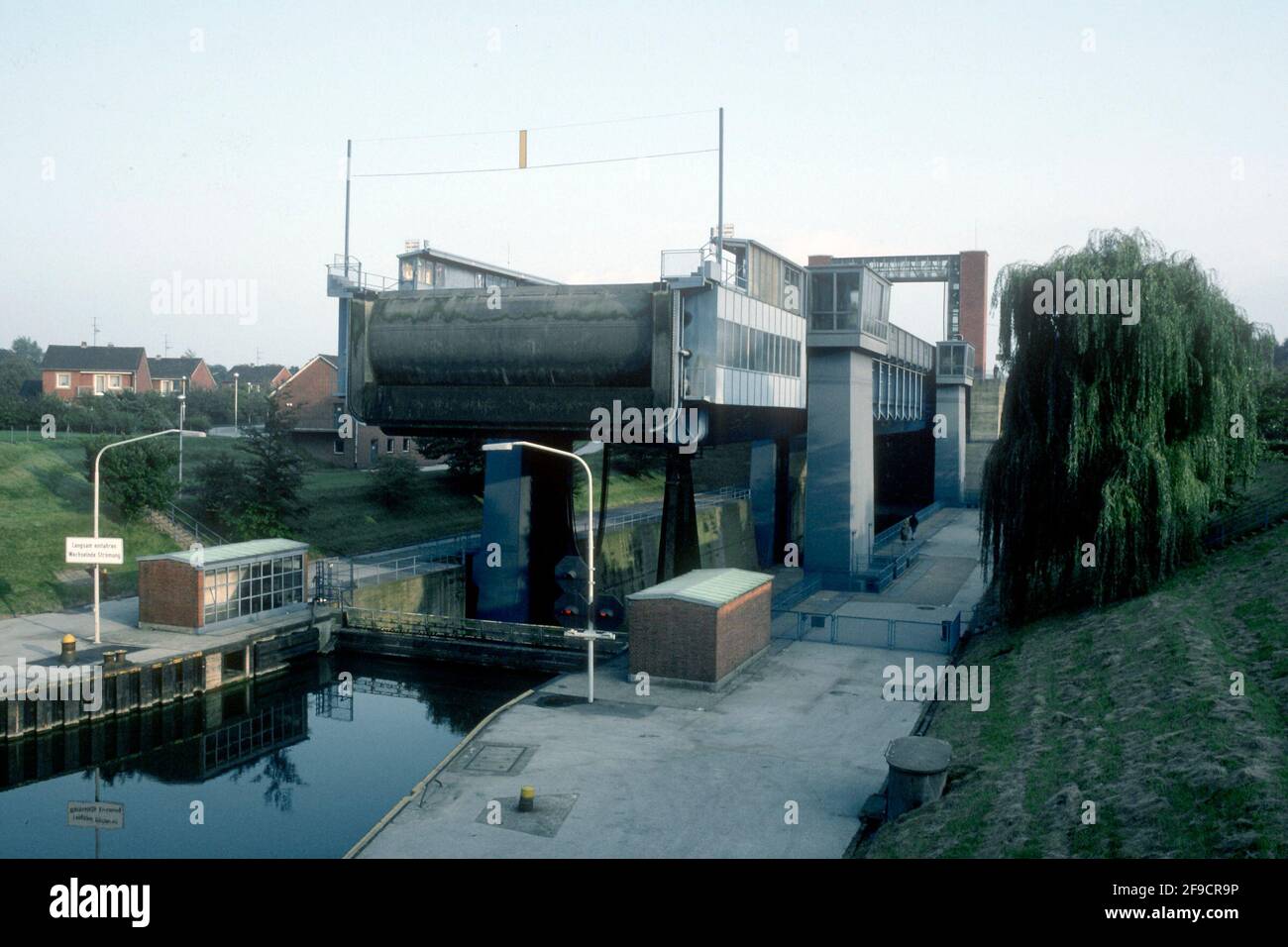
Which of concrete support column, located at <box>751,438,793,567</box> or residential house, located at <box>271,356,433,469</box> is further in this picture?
residential house, located at <box>271,356,433,469</box>

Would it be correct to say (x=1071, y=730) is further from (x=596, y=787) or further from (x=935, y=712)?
(x=596, y=787)

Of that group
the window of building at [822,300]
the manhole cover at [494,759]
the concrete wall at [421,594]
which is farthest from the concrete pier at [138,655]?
the window of building at [822,300]

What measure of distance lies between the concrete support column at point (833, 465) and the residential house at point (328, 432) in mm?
29458

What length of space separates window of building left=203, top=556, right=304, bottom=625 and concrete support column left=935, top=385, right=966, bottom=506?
5504 centimetres

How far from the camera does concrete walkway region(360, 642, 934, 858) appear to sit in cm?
1588

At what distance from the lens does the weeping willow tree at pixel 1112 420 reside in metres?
26.5

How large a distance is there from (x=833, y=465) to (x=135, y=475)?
28296 mm

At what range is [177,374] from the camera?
9419cm

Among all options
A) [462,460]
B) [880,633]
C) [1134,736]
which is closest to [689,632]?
[880,633]

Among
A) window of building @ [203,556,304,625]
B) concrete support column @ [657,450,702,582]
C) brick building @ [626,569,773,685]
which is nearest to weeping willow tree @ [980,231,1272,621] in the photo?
brick building @ [626,569,773,685]

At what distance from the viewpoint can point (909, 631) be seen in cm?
3250

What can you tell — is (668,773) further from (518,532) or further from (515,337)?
(518,532)

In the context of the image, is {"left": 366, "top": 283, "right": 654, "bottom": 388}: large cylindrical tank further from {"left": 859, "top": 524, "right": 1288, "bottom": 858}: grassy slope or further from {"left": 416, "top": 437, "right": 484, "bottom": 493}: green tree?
{"left": 416, "top": 437, "right": 484, "bottom": 493}: green tree
